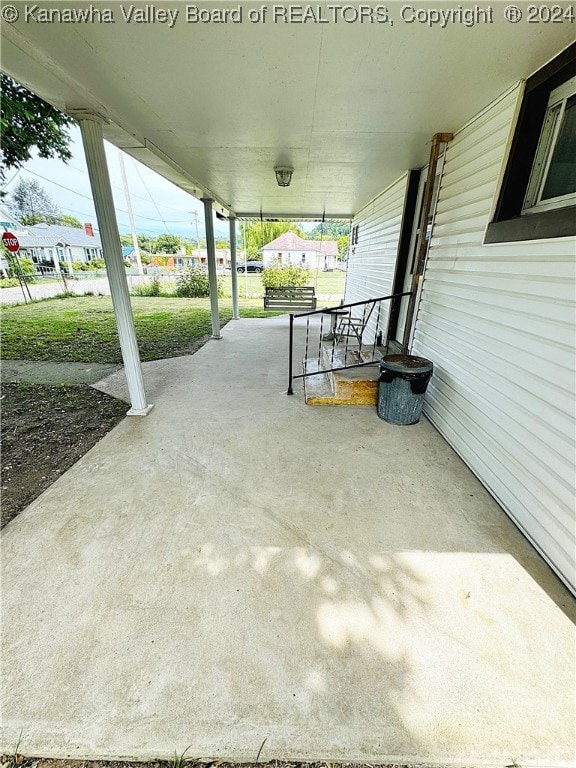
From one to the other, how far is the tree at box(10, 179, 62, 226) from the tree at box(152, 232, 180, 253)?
48.5ft

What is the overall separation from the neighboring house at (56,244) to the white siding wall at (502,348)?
25686 mm

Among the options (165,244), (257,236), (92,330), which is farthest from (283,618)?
(165,244)

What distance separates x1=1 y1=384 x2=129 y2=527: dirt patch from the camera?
235 cm

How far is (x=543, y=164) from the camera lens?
208 centimetres

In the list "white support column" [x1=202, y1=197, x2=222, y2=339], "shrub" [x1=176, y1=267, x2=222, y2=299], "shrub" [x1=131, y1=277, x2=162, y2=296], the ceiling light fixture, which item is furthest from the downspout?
"shrub" [x1=131, y1=277, x2=162, y2=296]

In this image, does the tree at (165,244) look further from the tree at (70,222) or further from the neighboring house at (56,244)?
the neighboring house at (56,244)

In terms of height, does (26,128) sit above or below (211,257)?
above

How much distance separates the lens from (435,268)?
10.5 feet

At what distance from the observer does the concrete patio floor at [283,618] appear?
1107 mm

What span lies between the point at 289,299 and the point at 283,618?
26.1 feet

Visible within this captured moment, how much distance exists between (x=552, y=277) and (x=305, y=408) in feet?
8.03

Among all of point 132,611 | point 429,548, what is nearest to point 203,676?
point 132,611

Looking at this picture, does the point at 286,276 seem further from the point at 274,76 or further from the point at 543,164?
the point at 543,164

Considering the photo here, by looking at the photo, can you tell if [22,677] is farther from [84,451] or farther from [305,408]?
[305,408]
